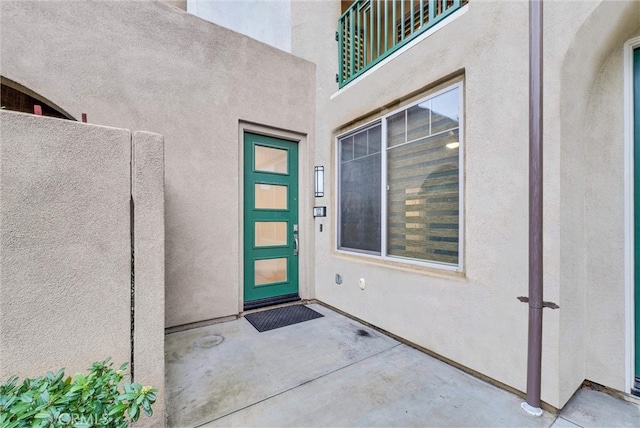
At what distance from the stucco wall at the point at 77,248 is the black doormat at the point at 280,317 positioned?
1692mm

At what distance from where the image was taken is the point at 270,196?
4.01 meters

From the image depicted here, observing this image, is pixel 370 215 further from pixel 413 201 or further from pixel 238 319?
pixel 238 319

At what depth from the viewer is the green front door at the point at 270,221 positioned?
382cm

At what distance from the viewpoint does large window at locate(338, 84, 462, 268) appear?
8.38 feet

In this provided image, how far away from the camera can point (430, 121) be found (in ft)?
8.98

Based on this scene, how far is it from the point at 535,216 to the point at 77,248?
2789 mm

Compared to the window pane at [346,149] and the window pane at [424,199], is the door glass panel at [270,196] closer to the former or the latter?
the window pane at [346,149]

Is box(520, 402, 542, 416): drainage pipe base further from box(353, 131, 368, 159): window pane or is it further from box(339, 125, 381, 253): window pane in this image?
box(353, 131, 368, 159): window pane

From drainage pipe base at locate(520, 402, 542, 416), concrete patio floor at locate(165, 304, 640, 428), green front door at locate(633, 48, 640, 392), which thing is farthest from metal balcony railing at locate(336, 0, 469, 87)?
drainage pipe base at locate(520, 402, 542, 416)

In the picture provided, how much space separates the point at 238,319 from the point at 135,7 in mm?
3805

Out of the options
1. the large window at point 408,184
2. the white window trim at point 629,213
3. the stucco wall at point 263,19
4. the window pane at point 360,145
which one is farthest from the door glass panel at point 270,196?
the white window trim at point 629,213

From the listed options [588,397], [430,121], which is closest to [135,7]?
[430,121]

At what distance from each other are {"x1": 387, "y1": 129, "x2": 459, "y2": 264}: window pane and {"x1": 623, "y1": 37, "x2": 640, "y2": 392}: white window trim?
108cm

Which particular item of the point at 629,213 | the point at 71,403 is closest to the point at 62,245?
the point at 71,403
